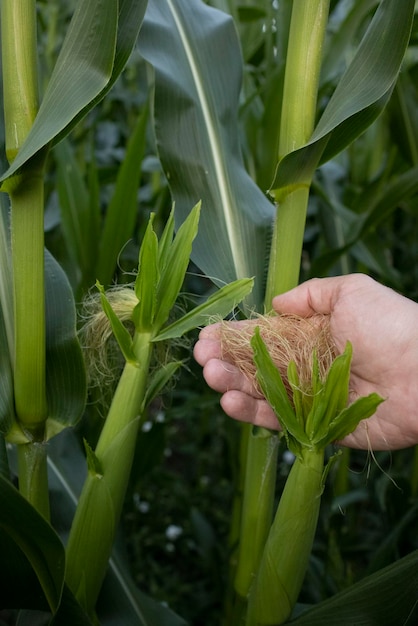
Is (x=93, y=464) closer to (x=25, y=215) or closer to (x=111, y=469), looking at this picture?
(x=111, y=469)

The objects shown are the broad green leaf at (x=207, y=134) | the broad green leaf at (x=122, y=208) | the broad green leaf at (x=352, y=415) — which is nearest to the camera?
the broad green leaf at (x=352, y=415)

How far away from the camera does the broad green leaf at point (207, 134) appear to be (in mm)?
875

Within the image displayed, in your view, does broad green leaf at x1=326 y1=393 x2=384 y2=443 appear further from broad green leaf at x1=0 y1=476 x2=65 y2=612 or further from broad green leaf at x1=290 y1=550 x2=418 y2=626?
broad green leaf at x1=0 y1=476 x2=65 y2=612

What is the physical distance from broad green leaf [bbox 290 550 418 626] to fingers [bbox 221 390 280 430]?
0.19 m

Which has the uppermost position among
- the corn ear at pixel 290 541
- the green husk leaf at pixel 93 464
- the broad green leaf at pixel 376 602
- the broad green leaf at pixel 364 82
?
the broad green leaf at pixel 364 82

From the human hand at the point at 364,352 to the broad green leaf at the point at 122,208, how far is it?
410 millimetres

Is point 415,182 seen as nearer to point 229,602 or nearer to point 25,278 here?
point 25,278

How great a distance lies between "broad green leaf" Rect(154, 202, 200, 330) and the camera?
2.20 feet

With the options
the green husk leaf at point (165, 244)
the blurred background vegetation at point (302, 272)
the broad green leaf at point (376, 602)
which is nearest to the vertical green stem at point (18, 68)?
the green husk leaf at point (165, 244)

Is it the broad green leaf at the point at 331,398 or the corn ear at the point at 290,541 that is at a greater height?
the broad green leaf at the point at 331,398

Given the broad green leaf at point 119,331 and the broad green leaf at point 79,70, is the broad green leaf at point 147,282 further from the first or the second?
the broad green leaf at point 79,70

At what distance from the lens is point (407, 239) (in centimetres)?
185

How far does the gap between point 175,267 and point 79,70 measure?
207mm

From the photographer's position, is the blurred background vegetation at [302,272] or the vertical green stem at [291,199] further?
the blurred background vegetation at [302,272]
